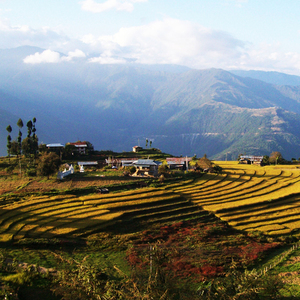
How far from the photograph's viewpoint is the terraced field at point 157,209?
4559 cm

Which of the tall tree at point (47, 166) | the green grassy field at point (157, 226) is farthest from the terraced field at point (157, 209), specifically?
the tall tree at point (47, 166)

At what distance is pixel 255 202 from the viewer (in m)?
63.7

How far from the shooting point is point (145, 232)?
4684 cm

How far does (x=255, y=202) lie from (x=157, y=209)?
2188 cm

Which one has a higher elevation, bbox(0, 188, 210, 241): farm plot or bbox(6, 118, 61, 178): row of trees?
bbox(6, 118, 61, 178): row of trees

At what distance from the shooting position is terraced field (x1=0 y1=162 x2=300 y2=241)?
45594 mm

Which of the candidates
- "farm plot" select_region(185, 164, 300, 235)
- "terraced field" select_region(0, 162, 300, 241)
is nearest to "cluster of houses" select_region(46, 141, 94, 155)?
"terraced field" select_region(0, 162, 300, 241)

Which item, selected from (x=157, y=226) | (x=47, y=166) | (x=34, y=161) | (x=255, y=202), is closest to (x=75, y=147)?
(x=34, y=161)

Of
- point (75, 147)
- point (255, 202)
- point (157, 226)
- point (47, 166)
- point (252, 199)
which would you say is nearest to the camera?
point (157, 226)

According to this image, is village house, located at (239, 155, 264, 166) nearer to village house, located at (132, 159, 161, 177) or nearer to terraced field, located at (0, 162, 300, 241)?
terraced field, located at (0, 162, 300, 241)

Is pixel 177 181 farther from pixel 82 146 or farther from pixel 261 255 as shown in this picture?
pixel 82 146

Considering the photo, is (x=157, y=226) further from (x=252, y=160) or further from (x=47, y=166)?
(x=252, y=160)

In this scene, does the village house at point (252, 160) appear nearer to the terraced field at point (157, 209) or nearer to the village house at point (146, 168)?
the terraced field at point (157, 209)

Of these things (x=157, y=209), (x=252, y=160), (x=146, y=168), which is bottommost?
(x=157, y=209)
